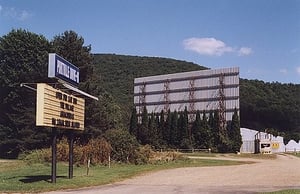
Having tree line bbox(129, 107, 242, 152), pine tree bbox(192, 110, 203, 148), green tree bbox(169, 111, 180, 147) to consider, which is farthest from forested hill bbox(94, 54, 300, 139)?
pine tree bbox(192, 110, 203, 148)

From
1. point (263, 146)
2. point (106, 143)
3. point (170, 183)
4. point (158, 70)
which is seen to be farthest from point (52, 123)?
point (158, 70)

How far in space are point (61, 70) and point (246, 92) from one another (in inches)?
3246

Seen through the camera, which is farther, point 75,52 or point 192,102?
point 192,102

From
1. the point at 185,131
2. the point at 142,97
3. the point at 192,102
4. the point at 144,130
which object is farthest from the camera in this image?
the point at 142,97

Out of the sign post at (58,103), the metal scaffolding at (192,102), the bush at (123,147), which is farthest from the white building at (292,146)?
the sign post at (58,103)

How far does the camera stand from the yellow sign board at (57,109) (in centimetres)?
1994

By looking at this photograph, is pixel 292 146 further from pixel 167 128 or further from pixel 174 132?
pixel 167 128

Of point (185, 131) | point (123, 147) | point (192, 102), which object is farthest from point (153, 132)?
point (123, 147)

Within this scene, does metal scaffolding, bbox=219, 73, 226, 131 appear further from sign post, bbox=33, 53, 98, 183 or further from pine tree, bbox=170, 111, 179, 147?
sign post, bbox=33, 53, 98, 183

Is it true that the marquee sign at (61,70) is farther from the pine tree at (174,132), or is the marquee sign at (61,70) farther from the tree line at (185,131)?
Answer: the pine tree at (174,132)

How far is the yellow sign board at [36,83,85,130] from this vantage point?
785 inches

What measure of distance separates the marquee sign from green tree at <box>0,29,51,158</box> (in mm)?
24579

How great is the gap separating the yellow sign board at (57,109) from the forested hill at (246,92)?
4206 centimetres

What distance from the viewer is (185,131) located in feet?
266
